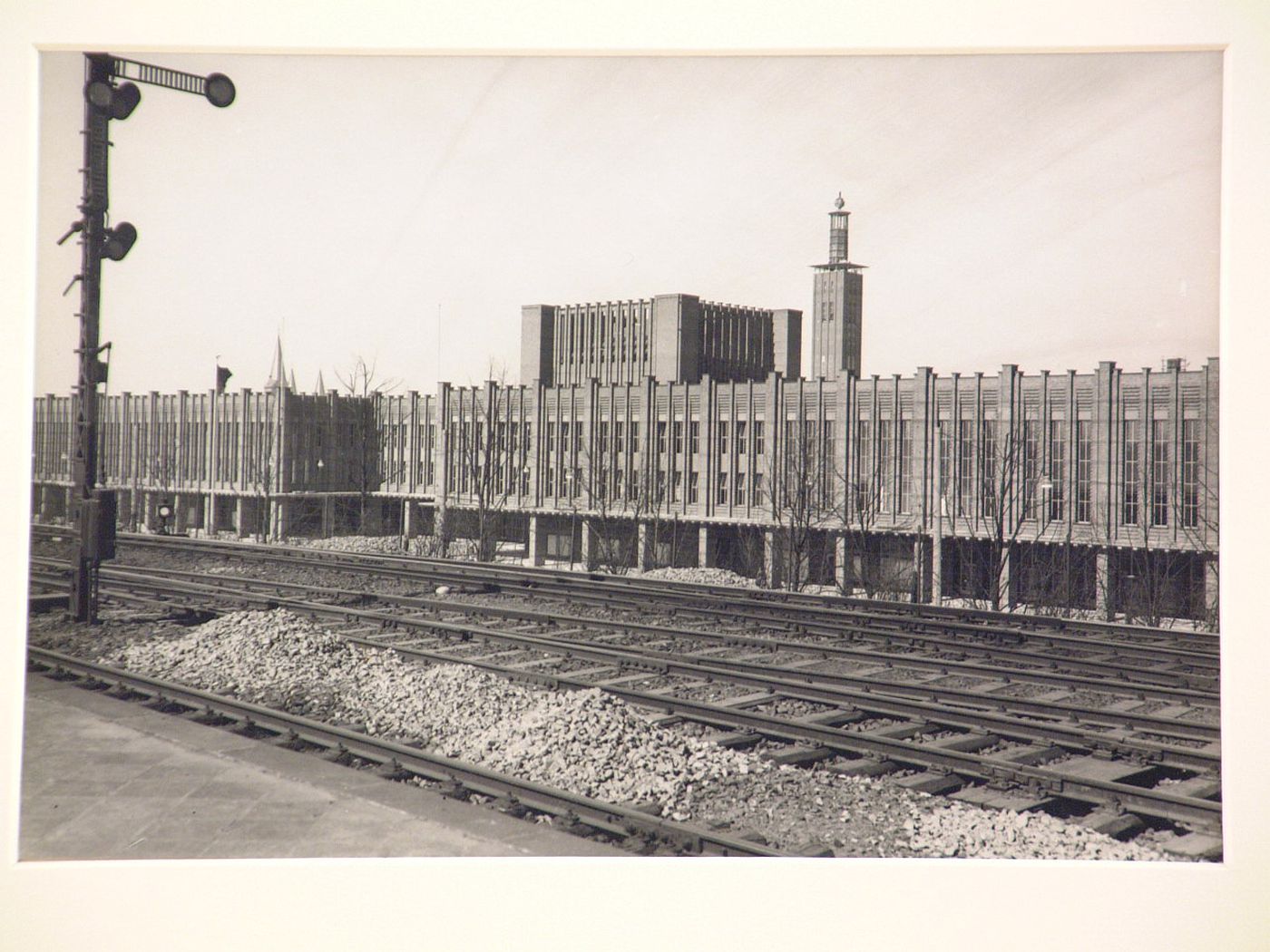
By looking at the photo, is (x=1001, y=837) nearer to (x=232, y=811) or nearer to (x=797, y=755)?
(x=797, y=755)

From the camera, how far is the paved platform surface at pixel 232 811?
24.7 ft

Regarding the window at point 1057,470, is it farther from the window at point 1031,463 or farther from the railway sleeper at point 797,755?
the railway sleeper at point 797,755

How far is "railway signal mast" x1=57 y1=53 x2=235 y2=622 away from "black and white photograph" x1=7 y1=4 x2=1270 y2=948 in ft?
0.16

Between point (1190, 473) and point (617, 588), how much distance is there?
395 inches

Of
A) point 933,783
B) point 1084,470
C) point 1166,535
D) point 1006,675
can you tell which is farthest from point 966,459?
point 933,783

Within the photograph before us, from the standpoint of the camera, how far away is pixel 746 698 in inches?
414

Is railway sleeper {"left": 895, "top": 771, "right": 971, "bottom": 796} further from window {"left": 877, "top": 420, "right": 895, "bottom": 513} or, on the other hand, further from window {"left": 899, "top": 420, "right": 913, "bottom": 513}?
window {"left": 877, "top": 420, "right": 895, "bottom": 513}

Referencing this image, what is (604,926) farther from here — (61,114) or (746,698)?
(61,114)

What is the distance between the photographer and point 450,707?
991cm

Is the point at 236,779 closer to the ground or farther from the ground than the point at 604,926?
farther from the ground

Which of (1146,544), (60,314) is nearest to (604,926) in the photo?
(60,314)

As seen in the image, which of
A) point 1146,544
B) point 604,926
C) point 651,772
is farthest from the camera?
point 1146,544

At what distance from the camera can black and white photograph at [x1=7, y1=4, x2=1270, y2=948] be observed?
7742mm

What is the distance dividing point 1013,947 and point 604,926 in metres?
3.05
